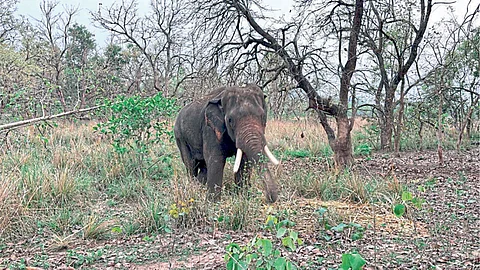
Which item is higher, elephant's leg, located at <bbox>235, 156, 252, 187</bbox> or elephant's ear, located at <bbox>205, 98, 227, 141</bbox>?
elephant's ear, located at <bbox>205, 98, 227, 141</bbox>

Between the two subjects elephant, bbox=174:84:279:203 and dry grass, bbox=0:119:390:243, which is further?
elephant, bbox=174:84:279:203

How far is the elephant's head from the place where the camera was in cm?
661

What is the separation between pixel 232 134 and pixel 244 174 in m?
0.66

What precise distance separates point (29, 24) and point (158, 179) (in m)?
21.5

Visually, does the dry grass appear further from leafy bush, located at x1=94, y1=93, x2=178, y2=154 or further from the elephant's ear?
the elephant's ear

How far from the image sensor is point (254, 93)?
289 inches

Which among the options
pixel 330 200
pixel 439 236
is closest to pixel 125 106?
pixel 330 200

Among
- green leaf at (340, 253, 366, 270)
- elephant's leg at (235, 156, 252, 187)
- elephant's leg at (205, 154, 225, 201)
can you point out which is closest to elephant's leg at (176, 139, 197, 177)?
elephant's leg at (205, 154, 225, 201)

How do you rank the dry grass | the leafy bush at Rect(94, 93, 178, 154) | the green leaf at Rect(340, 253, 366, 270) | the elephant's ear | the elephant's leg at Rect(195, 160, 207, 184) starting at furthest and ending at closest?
1. the leafy bush at Rect(94, 93, 178, 154)
2. the elephant's leg at Rect(195, 160, 207, 184)
3. the elephant's ear
4. the dry grass
5. the green leaf at Rect(340, 253, 366, 270)

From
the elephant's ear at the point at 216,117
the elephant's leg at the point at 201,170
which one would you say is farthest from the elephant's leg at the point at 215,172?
the elephant's leg at the point at 201,170

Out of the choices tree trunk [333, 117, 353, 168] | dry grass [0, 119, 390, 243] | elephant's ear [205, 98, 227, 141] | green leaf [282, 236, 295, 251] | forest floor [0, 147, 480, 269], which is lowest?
forest floor [0, 147, 480, 269]

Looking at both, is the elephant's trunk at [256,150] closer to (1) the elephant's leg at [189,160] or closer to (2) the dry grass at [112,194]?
(2) the dry grass at [112,194]

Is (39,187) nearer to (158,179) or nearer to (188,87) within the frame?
(158,179)

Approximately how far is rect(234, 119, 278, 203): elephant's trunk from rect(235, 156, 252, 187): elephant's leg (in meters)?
0.29
